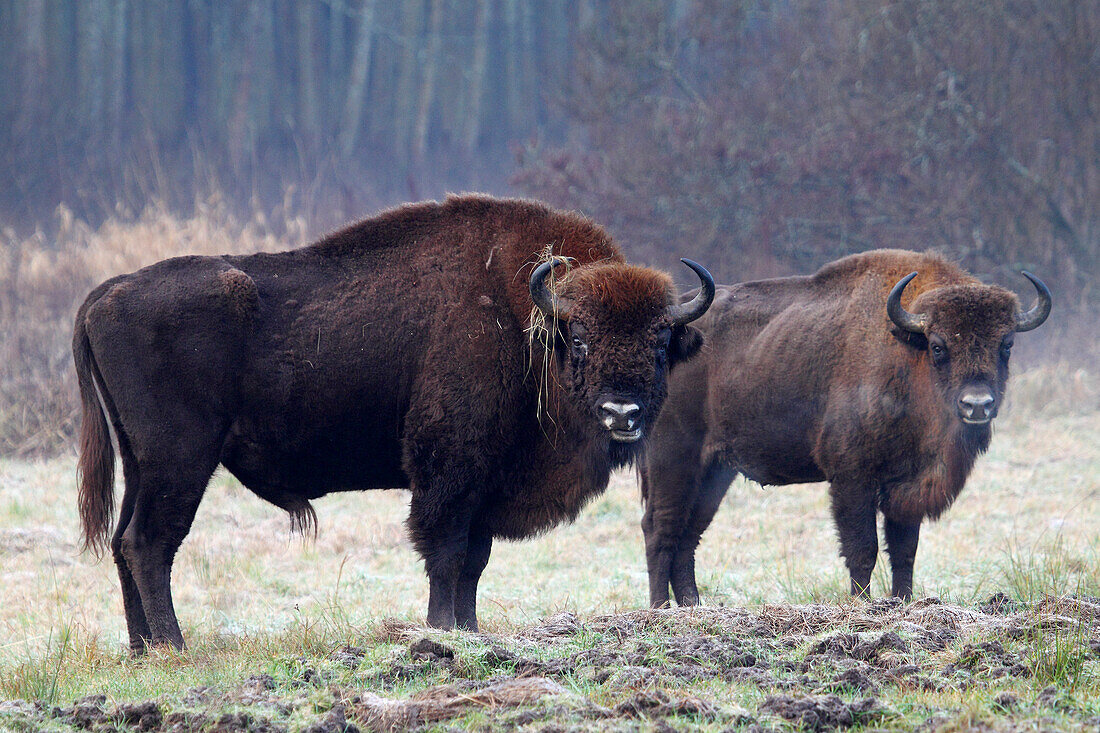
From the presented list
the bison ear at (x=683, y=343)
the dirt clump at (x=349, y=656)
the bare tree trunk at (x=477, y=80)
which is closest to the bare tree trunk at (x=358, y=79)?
the bare tree trunk at (x=477, y=80)

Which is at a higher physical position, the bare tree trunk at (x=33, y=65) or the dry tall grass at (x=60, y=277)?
the bare tree trunk at (x=33, y=65)

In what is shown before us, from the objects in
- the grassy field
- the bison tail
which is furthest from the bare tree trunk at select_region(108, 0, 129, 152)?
the bison tail

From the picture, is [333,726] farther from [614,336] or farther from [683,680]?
[614,336]

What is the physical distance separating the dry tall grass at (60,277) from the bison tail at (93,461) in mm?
6996

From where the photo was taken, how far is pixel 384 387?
240 inches

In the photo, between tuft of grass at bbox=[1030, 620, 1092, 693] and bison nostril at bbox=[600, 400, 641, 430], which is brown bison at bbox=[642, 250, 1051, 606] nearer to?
bison nostril at bbox=[600, 400, 641, 430]

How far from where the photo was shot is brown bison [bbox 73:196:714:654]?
5785mm

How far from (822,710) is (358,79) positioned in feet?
83.8

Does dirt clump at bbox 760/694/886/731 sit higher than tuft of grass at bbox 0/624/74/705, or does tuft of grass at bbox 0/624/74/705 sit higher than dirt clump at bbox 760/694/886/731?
dirt clump at bbox 760/694/886/731

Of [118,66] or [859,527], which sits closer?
[859,527]

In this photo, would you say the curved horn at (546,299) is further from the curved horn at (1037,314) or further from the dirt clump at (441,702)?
the curved horn at (1037,314)

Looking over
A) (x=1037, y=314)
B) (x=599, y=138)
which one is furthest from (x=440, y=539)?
(x=599, y=138)

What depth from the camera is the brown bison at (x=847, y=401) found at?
6770 millimetres

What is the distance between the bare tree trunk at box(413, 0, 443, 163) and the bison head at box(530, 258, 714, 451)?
69.5ft
